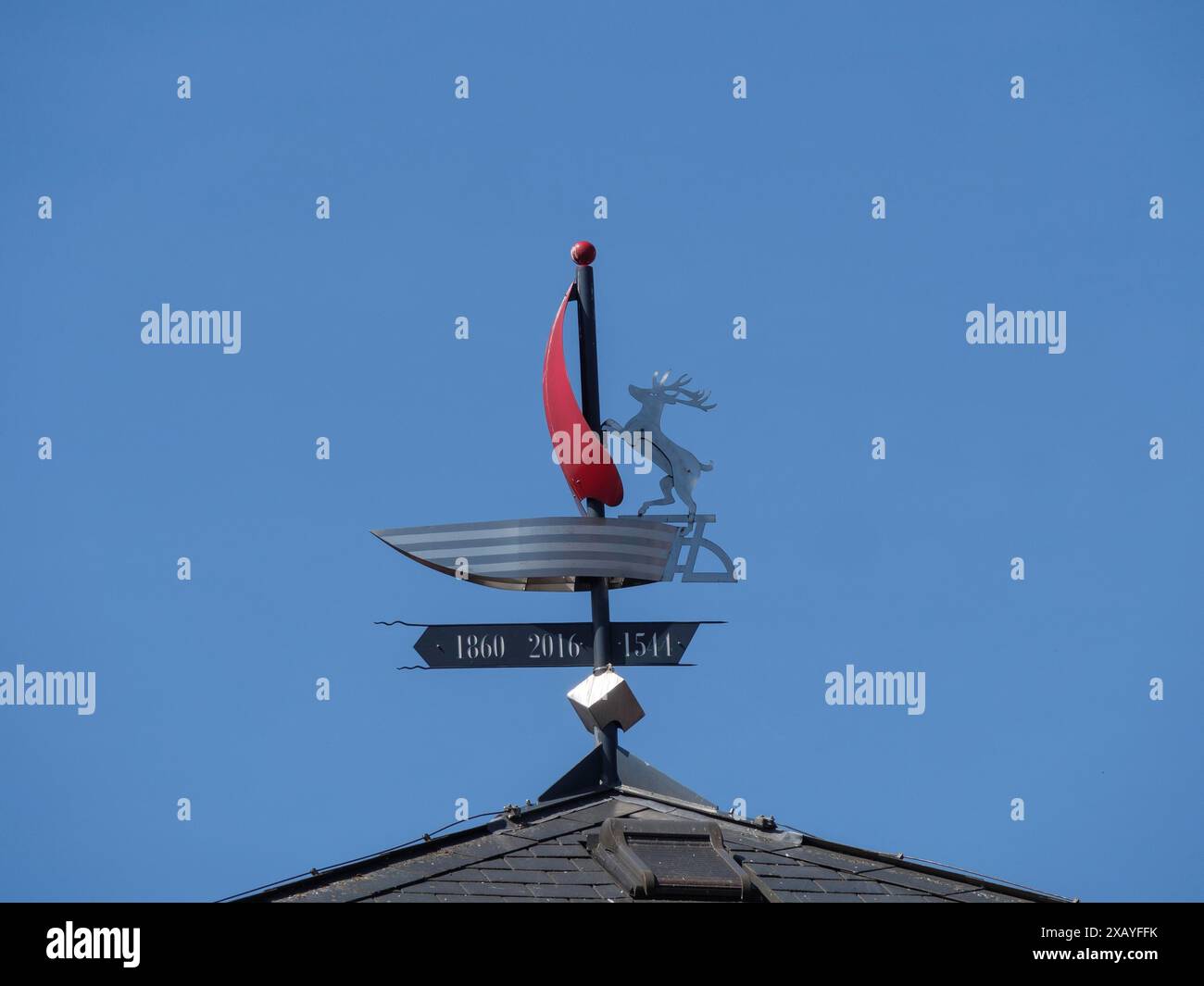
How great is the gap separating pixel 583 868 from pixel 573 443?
18.7 ft

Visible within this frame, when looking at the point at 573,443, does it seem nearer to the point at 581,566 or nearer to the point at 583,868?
the point at 581,566

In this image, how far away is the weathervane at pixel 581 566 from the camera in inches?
811

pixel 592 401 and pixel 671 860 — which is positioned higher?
pixel 592 401

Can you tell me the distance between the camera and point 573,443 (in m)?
22.1

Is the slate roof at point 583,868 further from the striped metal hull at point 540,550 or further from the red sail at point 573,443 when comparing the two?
the red sail at point 573,443

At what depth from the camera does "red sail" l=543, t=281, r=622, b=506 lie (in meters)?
22.0

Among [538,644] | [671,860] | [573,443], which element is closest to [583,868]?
[671,860]

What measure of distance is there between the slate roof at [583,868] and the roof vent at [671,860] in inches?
4.4

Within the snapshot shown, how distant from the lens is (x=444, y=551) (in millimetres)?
21203

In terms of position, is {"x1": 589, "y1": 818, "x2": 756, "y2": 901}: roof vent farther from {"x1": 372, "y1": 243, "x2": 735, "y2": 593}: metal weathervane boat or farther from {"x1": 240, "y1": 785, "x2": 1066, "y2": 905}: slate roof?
{"x1": 372, "y1": 243, "x2": 735, "y2": 593}: metal weathervane boat
